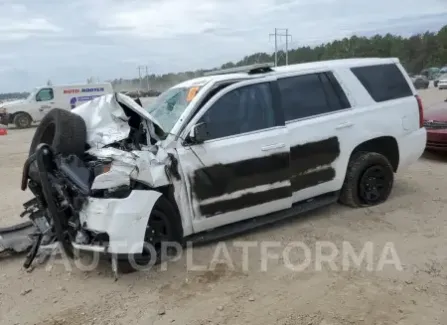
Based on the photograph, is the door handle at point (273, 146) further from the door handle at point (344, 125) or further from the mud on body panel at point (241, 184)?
the door handle at point (344, 125)

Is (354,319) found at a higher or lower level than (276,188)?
lower

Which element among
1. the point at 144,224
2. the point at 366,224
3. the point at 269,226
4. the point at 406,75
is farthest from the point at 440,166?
the point at 144,224

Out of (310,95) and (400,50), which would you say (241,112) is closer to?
(310,95)

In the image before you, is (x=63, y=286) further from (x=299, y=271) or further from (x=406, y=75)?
(x=406, y=75)

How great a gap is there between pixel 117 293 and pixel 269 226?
2.02 metres

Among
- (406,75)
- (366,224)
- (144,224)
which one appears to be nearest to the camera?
(144,224)

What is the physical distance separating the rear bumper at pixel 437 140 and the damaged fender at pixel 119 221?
20.3 ft

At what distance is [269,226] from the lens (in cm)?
526

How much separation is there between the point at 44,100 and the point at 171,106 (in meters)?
18.9

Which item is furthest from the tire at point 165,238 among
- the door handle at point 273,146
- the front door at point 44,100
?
the front door at point 44,100

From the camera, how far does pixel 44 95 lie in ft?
72.0

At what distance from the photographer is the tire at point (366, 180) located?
17.9ft

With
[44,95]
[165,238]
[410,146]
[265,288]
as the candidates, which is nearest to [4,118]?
[44,95]

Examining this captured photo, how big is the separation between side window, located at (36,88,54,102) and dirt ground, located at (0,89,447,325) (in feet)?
61.6
